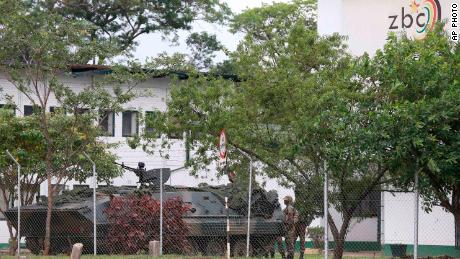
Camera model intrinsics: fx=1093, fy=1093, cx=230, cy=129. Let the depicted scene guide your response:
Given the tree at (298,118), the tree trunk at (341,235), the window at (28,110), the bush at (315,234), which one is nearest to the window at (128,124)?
the window at (28,110)

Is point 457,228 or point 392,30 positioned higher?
point 392,30

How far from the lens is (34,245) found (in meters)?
29.0

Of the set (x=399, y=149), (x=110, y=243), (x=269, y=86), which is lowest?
(x=110, y=243)

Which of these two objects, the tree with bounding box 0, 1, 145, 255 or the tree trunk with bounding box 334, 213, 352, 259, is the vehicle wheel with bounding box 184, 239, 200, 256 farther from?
the tree trunk with bounding box 334, 213, 352, 259

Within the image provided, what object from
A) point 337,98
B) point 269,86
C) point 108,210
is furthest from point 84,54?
point 337,98

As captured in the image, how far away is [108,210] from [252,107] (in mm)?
5249

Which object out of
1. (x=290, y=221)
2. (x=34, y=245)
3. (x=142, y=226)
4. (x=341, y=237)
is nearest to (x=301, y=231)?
(x=290, y=221)

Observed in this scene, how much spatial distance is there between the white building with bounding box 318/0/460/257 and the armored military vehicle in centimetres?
260

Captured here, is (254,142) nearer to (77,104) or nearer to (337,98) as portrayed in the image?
(337,98)

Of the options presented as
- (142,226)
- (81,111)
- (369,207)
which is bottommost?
(142,226)

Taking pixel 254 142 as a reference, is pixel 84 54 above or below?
above

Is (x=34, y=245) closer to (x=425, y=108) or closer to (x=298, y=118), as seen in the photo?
(x=298, y=118)

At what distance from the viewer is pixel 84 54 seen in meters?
27.8

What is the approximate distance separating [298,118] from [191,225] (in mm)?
6353
